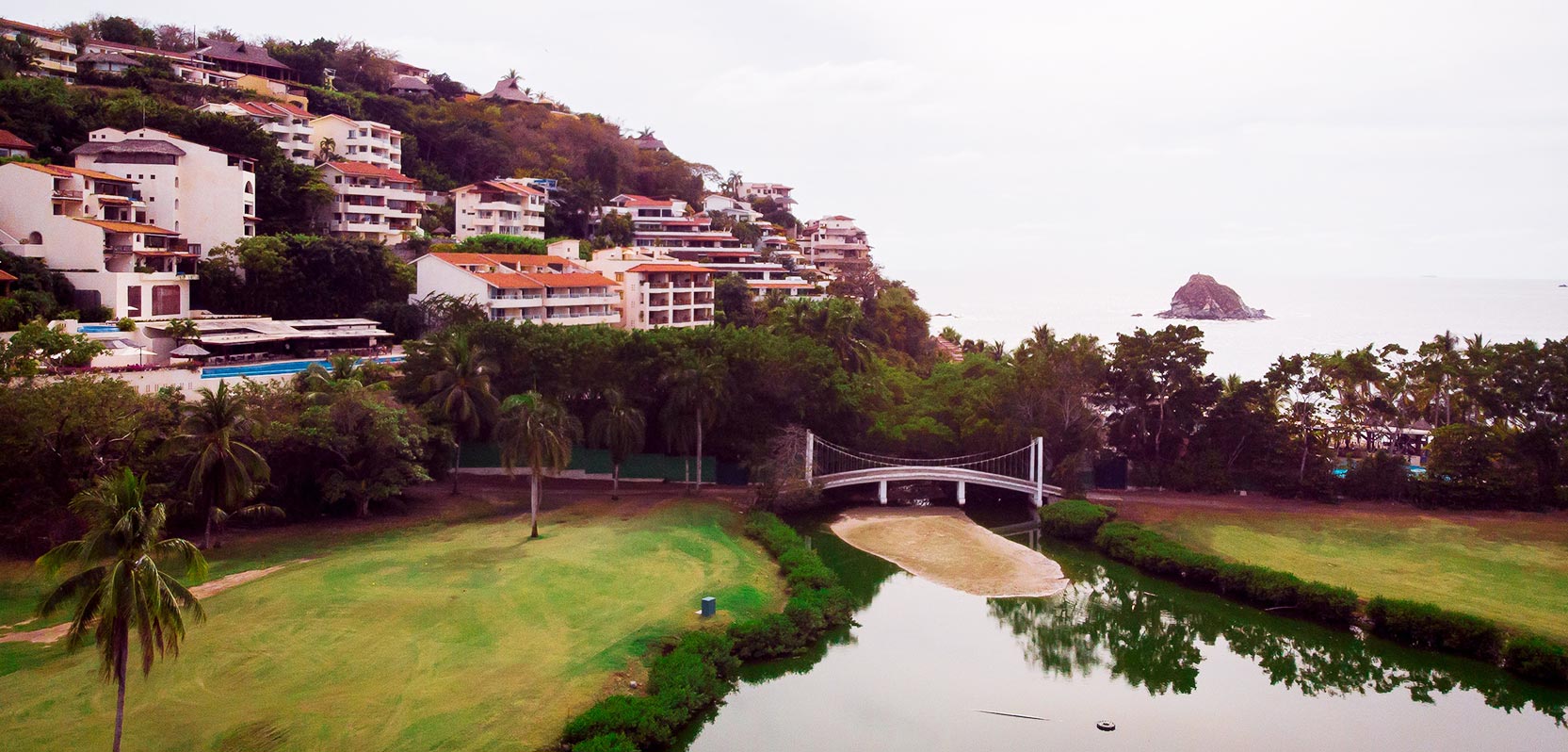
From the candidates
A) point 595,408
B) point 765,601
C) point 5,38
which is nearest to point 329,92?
point 5,38

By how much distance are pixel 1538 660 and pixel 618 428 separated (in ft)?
85.2

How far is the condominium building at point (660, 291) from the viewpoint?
5919 centimetres

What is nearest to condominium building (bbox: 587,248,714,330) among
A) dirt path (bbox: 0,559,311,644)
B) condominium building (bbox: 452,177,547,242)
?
condominium building (bbox: 452,177,547,242)

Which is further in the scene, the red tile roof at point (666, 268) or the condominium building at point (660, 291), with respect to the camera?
the condominium building at point (660, 291)

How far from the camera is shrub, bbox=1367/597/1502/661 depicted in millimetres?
24812

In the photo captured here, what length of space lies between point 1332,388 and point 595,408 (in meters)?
27.8

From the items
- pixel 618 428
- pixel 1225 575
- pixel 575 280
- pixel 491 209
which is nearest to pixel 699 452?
pixel 618 428

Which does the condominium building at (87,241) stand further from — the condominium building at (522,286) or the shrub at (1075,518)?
the shrub at (1075,518)

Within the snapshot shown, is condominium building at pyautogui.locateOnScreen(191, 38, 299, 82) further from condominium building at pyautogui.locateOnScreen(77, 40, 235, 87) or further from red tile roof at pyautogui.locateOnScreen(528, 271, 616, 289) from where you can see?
red tile roof at pyautogui.locateOnScreen(528, 271, 616, 289)

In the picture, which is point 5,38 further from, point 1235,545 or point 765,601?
point 1235,545

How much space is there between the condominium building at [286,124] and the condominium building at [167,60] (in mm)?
8027

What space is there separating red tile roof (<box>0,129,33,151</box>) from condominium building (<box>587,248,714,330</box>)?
27.2 m

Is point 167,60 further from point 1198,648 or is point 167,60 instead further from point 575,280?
point 1198,648

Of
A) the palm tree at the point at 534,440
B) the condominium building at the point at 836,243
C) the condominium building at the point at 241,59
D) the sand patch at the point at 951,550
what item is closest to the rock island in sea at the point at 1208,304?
the condominium building at the point at 836,243
